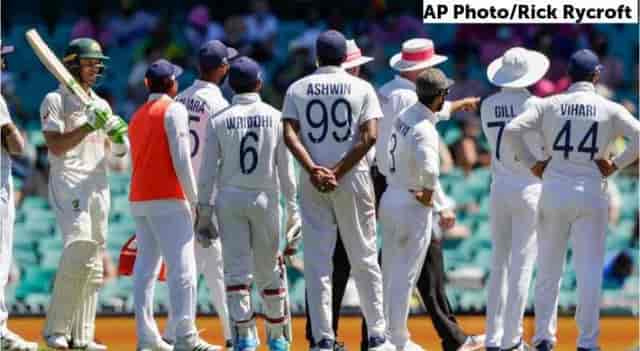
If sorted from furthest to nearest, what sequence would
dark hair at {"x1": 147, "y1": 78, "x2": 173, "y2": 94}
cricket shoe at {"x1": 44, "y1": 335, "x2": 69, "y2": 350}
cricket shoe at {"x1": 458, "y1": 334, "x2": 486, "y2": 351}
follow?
cricket shoe at {"x1": 44, "y1": 335, "x2": 69, "y2": 350}, cricket shoe at {"x1": 458, "y1": 334, "x2": 486, "y2": 351}, dark hair at {"x1": 147, "y1": 78, "x2": 173, "y2": 94}

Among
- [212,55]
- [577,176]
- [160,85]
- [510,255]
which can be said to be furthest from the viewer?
[212,55]

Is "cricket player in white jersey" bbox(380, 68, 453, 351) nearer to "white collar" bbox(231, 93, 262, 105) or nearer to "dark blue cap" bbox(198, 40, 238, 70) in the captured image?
"white collar" bbox(231, 93, 262, 105)

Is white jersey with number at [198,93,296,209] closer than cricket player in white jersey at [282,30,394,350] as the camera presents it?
No

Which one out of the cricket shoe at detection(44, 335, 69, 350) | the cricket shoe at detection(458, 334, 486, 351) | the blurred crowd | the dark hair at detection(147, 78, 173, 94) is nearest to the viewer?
the dark hair at detection(147, 78, 173, 94)

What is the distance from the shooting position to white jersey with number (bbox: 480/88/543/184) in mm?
14133

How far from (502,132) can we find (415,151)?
2.41 ft

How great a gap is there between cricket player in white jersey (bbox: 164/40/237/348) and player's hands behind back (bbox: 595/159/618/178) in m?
2.73

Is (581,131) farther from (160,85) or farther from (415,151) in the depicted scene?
(160,85)

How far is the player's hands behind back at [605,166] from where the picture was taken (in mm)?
13766

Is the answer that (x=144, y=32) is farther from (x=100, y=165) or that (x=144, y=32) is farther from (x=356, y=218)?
(x=356, y=218)

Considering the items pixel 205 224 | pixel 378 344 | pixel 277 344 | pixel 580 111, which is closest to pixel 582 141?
pixel 580 111

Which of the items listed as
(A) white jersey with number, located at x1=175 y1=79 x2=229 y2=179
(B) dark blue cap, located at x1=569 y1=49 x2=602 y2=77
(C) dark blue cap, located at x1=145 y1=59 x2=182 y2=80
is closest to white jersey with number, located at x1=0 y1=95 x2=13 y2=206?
(C) dark blue cap, located at x1=145 y1=59 x2=182 y2=80

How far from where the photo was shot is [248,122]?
45.0 ft

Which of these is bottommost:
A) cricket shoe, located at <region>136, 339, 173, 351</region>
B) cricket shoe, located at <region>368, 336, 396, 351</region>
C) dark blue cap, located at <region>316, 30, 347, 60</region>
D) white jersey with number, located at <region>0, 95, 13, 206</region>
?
cricket shoe, located at <region>136, 339, 173, 351</region>
